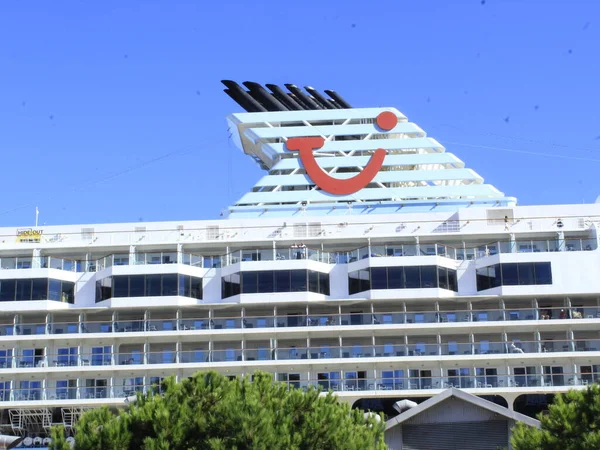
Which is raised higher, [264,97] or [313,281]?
[264,97]

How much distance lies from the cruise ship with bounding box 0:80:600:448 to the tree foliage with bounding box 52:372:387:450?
19.8 meters

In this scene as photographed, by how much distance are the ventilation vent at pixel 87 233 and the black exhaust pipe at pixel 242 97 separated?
40.0 ft

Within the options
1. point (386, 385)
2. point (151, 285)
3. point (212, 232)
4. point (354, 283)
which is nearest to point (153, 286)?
point (151, 285)

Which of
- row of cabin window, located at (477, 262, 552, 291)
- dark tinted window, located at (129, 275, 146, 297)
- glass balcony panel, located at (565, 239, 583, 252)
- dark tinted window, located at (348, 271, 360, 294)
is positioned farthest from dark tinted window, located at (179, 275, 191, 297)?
glass balcony panel, located at (565, 239, 583, 252)

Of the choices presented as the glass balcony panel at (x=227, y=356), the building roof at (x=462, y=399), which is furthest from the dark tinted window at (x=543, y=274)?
the glass balcony panel at (x=227, y=356)

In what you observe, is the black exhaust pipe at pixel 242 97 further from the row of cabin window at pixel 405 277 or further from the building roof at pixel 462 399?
the building roof at pixel 462 399

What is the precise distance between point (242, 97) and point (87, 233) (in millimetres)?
12711

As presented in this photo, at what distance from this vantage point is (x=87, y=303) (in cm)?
6181

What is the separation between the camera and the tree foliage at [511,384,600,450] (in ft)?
131

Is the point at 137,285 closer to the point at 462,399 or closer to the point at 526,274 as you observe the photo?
the point at 462,399

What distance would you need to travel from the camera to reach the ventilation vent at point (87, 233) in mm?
63406

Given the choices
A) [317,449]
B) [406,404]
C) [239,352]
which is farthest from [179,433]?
[239,352]

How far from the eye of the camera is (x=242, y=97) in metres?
68.2

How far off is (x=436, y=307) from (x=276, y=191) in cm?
1153
